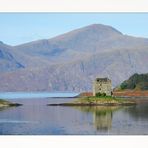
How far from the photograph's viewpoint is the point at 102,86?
48.5 ft

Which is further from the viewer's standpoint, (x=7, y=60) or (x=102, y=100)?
(x=102, y=100)

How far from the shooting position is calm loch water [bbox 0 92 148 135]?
47.0 feet

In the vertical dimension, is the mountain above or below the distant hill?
above

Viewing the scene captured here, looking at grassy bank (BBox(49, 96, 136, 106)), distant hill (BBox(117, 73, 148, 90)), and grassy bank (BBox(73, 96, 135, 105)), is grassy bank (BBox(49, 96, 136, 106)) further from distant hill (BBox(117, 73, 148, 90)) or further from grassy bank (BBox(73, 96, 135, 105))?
distant hill (BBox(117, 73, 148, 90))

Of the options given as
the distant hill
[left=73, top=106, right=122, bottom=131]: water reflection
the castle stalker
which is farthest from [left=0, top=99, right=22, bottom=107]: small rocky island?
the distant hill

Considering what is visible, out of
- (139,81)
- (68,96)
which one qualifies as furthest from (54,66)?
(139,81)

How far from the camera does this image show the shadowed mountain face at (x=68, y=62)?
15.1 m

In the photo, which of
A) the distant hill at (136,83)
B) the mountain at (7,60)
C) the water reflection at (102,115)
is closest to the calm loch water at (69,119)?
the water reflection at (102,115)

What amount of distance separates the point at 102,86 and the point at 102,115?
626 millimetres

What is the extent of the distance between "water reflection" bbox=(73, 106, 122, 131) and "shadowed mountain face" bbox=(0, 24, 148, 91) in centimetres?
55

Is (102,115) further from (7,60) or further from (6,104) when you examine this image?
(7,60)

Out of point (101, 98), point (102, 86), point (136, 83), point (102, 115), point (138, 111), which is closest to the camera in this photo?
point (102, 86)

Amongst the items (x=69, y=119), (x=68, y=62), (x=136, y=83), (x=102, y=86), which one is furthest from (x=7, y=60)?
(x=136, y=83)

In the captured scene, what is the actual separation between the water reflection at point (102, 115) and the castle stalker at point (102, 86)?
13.4 inches
